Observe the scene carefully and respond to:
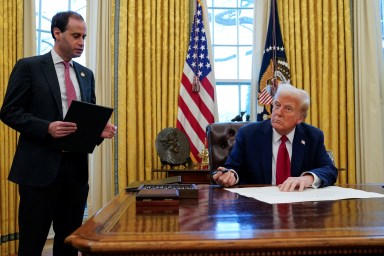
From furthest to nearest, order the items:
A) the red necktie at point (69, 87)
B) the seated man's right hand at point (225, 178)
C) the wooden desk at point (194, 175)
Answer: the wooden desk at point (194, 175) → the red necktie at point (69, 87) → the seated man's right hand at point (225, 178)

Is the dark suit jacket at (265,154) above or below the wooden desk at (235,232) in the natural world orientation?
above

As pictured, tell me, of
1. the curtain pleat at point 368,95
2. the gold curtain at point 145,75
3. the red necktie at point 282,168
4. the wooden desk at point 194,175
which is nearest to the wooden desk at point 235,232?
the red necktie at point 282,168

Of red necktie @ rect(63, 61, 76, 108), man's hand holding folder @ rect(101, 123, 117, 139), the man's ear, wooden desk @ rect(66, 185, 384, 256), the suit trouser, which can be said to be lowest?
the suit trouser

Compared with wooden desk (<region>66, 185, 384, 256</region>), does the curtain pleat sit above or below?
above

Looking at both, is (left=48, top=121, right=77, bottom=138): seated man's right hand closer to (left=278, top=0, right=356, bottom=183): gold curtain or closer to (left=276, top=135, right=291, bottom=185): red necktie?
(left=276, top=135, right=291, bottom=185): red necktie

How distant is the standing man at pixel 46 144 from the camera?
2170 mm

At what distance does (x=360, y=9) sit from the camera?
466cm

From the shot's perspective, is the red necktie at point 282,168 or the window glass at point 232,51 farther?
the window glass at point 232,51

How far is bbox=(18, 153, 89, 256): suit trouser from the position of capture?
217 cm

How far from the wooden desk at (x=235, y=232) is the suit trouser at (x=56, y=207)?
3.90 feet

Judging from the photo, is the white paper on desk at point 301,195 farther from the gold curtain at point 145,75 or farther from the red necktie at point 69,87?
the gold curtain at point 145,75

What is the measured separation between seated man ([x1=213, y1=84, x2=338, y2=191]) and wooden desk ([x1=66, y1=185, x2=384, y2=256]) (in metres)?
0.97

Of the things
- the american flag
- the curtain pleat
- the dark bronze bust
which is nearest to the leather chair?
the dark bronze bust

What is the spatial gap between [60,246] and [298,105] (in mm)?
1549
